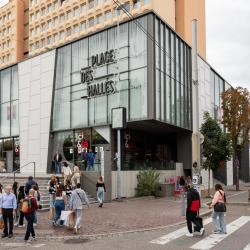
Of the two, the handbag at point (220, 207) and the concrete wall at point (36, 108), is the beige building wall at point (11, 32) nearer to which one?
the concrete wall at point (36, 108)

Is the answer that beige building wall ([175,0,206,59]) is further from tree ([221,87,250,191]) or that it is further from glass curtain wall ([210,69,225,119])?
tree ([221,87,250,191])

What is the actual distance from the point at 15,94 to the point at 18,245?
29698 millimetres

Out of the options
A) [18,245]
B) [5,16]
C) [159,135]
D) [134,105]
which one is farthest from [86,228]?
[5,16]

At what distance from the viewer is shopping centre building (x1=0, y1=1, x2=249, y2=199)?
29.8m

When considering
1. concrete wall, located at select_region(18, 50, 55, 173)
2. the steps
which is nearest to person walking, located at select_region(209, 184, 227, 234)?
the steps

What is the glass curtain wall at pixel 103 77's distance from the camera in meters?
30.1

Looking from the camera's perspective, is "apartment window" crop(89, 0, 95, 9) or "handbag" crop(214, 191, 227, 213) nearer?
"handbag" crop(214, 191, 227, 213)

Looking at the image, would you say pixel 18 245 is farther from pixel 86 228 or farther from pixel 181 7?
pixel 181 7

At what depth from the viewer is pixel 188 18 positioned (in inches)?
2368

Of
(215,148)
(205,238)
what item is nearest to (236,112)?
(215,148)

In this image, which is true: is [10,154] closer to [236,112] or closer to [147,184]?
[147,184]

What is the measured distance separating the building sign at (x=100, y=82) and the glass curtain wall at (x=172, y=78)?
11.9 ft

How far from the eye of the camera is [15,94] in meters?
40.3

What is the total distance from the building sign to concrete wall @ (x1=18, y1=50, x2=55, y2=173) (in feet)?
14.3
